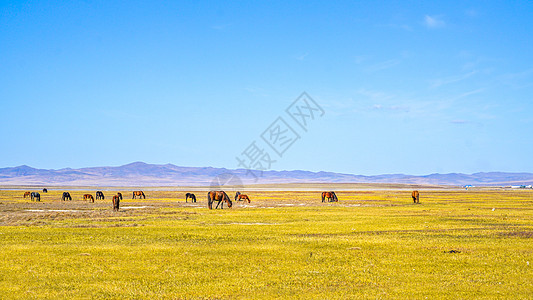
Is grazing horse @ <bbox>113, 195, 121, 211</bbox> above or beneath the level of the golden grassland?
above

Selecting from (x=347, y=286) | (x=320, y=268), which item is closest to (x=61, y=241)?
(x=320, y=268)

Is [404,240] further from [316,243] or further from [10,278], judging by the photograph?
[10,278]

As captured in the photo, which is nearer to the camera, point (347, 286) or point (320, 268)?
point (347, 286)

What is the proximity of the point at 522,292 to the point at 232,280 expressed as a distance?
707cm

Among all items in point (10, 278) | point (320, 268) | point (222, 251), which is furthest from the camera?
point (222, 251)

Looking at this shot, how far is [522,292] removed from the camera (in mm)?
11383

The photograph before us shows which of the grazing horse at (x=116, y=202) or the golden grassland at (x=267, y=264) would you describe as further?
the grazing horse at (x=116, y=202)

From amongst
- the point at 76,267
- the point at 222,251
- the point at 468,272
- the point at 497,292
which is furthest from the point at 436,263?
the point at 76,267

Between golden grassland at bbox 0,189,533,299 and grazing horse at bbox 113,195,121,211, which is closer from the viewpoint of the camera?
golden grassland at bbox 0,189,533,299

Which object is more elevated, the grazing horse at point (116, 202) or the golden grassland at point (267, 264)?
the grazing horse at point (116, 202)

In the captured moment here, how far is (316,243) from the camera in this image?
20.0 m

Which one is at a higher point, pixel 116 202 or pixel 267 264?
pixel 116 202

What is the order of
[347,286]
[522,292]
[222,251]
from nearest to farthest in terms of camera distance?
[522,292] → [347,286] → [222,251]

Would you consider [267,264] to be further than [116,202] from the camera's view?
No
